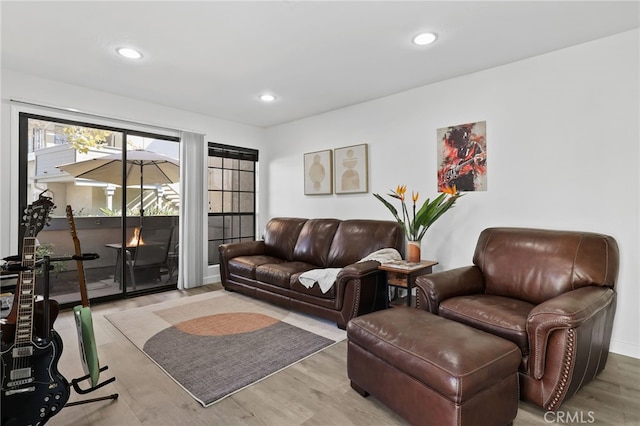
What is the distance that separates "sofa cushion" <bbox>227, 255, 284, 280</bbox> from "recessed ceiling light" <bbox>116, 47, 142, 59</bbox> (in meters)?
2.35

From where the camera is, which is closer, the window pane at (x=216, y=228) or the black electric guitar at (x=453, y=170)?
the black electric guitar at (x=453, y=170)

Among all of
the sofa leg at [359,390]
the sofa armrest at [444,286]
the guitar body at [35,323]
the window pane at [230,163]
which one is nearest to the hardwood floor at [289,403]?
the sofa leg at [359,390]

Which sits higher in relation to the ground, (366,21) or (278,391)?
(366,21)

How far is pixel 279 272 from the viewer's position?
3527mm

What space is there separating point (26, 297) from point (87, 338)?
1.20ft

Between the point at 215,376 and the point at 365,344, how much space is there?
3.47 ft

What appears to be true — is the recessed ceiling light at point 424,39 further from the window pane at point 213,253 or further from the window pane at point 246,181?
the window pane at point 213,253

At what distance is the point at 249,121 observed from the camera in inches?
199

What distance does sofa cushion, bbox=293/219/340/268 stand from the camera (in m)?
3.95

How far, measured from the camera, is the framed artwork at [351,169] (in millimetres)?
4047

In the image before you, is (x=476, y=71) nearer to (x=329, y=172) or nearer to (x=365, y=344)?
(x=329, y=172)

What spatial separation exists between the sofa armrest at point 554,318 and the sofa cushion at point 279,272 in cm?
219

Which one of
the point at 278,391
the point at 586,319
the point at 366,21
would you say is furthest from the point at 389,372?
the point at 366,21

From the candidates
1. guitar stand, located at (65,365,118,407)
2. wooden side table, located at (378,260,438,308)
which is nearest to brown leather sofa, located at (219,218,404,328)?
wooden side table, located at (378,260,438,308)
